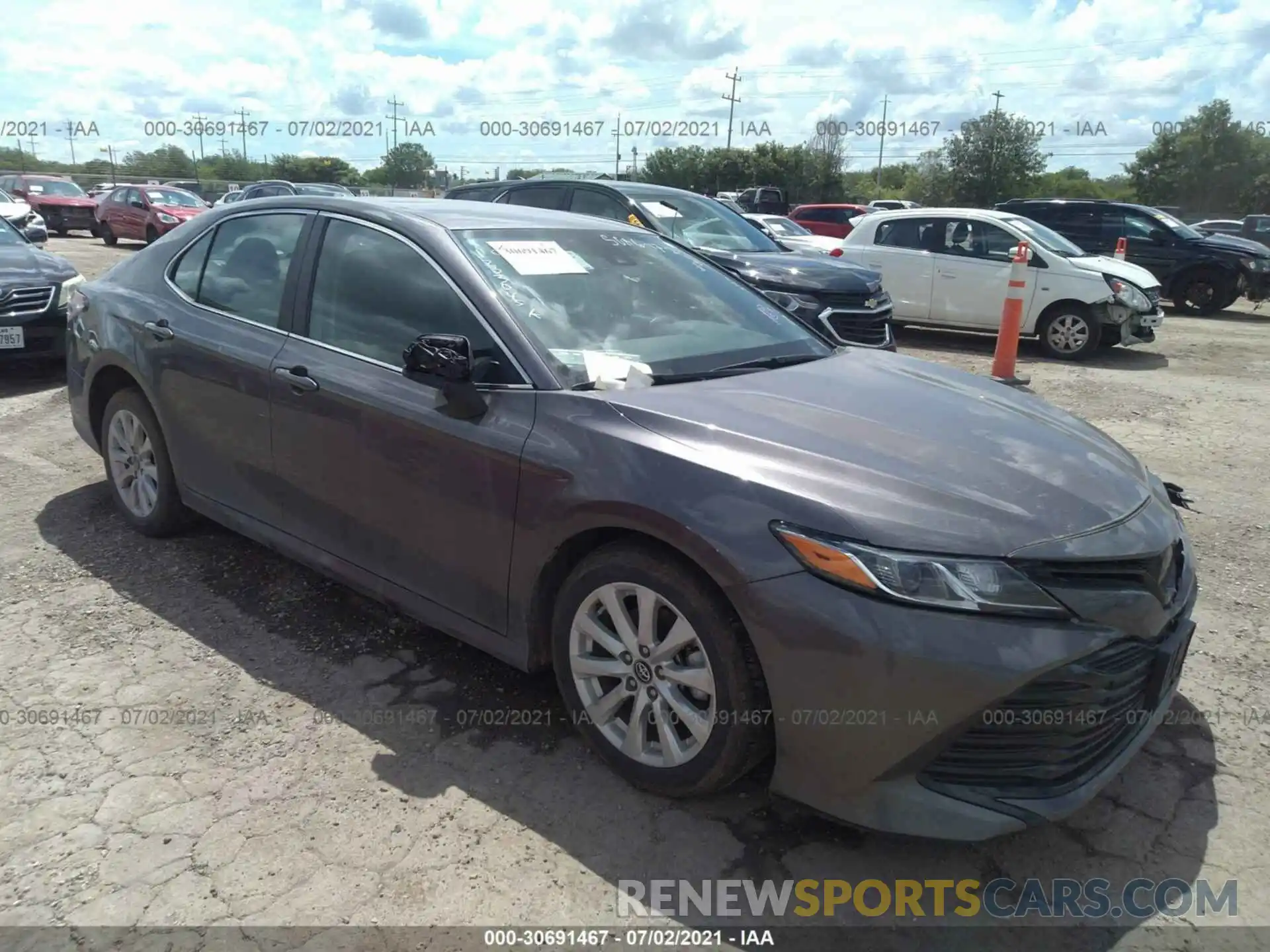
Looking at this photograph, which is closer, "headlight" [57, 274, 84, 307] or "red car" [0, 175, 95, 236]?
"headlight" [57, 274, 84, 307]

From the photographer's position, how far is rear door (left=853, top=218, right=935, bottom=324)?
1155 centimetres

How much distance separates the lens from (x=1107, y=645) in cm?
235

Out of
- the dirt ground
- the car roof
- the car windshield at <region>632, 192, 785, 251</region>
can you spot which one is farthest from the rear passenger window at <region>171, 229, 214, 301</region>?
the car windshield at <region>632, 192, 785, 251</region>

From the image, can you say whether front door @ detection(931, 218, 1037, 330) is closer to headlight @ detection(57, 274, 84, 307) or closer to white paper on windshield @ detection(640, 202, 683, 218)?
white paper on windshield @ detection(640, 202, 683, 218)

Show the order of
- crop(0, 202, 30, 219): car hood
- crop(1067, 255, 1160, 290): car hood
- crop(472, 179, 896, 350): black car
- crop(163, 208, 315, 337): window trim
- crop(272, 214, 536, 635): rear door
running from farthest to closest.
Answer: crop(0, 202, 30, 219): car hood < crop(1067, 255, 1160, 290): car hood < crop(472, 179, 896, 350): black car < crop(163, 208, 315, 337): window trim < crop(272, 214, 536, 635): rear door

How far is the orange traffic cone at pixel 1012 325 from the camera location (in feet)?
28.3

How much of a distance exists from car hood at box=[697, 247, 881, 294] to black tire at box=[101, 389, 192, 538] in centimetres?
523

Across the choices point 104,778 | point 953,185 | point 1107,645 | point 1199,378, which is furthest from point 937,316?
point 953,185

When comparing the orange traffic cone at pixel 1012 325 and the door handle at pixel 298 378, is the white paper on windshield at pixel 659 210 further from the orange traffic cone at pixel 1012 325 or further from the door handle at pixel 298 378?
the door handle at pixel 298 378

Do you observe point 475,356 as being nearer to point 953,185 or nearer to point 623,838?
point 623,838

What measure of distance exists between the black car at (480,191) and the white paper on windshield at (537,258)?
6.20m

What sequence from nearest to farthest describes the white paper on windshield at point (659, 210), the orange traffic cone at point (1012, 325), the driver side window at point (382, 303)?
1. the driver side window at point (382, 303)
2. the orange traffic cone at point (1012, 325)
3. the white paper on windshield at point (659, 210)

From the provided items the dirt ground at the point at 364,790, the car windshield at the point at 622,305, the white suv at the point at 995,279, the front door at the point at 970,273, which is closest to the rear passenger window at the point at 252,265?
the car windshield at the point at 622,305

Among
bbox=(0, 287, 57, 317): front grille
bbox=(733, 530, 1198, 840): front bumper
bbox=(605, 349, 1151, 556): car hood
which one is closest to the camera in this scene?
bbox=(733, 530, 1198, 840): front bumper
